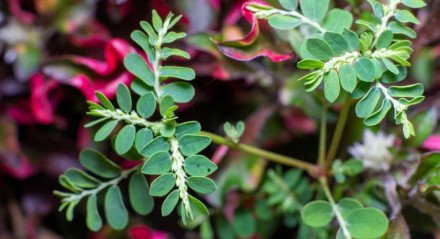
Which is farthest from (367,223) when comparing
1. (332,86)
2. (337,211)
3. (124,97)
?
(124,97)

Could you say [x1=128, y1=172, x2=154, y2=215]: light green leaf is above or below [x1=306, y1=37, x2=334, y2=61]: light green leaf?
below

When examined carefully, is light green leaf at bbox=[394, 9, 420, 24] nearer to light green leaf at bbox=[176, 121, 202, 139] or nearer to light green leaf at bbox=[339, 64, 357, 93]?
light green leaf at bbox=[339, 64, 357, 93]

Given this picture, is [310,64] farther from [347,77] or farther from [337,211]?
[337,211]

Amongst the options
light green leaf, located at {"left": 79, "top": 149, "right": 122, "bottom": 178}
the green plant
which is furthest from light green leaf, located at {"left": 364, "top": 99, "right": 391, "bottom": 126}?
light green leaf, located at {"left": 79, "top": 149, "right": 122, "bottom": 178}

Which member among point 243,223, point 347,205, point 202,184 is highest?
point 202,184

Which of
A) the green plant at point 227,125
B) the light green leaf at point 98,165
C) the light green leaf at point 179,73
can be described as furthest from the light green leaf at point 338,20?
the light green leaf at point 98,165
